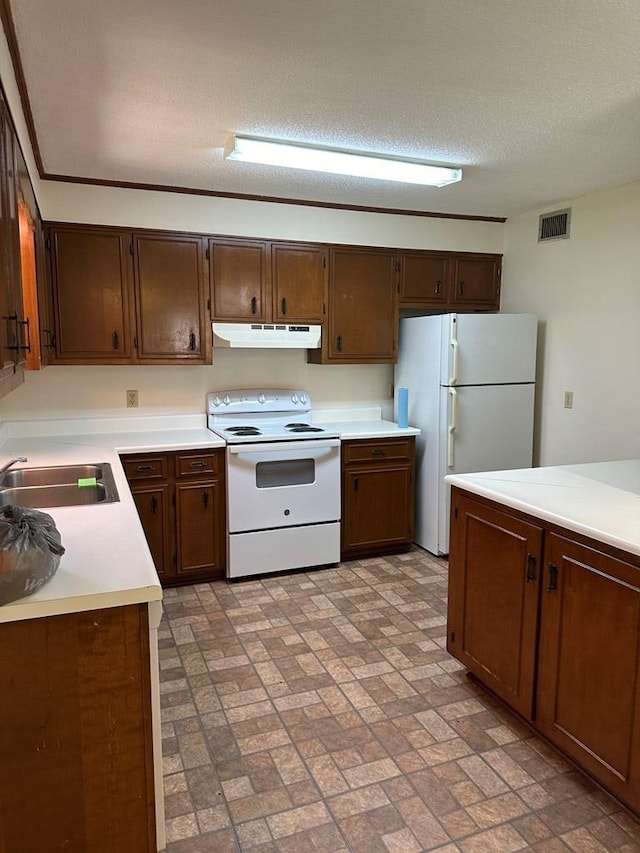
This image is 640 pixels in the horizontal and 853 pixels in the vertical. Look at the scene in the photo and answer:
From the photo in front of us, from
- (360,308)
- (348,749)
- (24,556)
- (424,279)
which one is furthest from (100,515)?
(424,279)

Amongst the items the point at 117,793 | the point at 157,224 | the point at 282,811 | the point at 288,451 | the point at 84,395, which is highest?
the point at 157,224

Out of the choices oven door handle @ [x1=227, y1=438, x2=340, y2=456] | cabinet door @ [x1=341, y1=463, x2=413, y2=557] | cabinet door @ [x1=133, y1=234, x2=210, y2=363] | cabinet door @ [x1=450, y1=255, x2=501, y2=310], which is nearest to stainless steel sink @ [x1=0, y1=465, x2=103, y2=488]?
oven door handle @ [x1=227, y1=438, x2=340, y2=456]

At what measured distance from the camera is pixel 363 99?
7.56 feet

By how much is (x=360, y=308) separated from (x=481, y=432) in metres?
1.19

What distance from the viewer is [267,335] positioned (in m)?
3.87

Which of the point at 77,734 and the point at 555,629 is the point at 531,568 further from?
the point at 77,734

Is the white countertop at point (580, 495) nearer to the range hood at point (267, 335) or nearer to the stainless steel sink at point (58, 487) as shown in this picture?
the stainless steel sink at point (58, 487)

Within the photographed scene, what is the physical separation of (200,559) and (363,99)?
8.67 ft

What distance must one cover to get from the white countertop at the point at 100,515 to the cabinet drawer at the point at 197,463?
0.07 m

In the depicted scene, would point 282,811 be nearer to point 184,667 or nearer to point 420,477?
point 184,667

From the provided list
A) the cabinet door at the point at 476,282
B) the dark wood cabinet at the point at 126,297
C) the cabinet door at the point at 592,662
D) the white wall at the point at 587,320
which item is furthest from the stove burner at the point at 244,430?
the cabinet door at the point at 592,662

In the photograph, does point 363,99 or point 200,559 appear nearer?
point 363,99

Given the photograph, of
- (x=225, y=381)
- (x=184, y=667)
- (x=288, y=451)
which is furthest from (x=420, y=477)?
(x=184, y=667)

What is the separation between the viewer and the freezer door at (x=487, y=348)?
3900 millimetres
